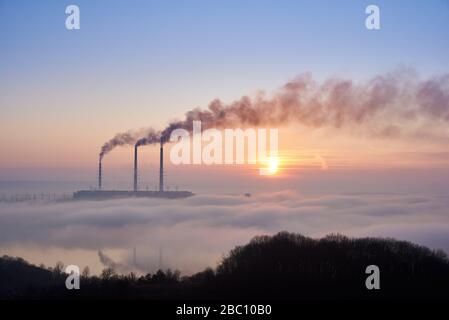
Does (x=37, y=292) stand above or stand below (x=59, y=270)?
above

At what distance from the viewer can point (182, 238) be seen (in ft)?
238

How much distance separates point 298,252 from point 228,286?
5.67 metres

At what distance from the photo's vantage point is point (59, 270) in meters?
36.8

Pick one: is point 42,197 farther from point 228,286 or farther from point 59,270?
point 228,286

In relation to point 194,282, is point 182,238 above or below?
below
